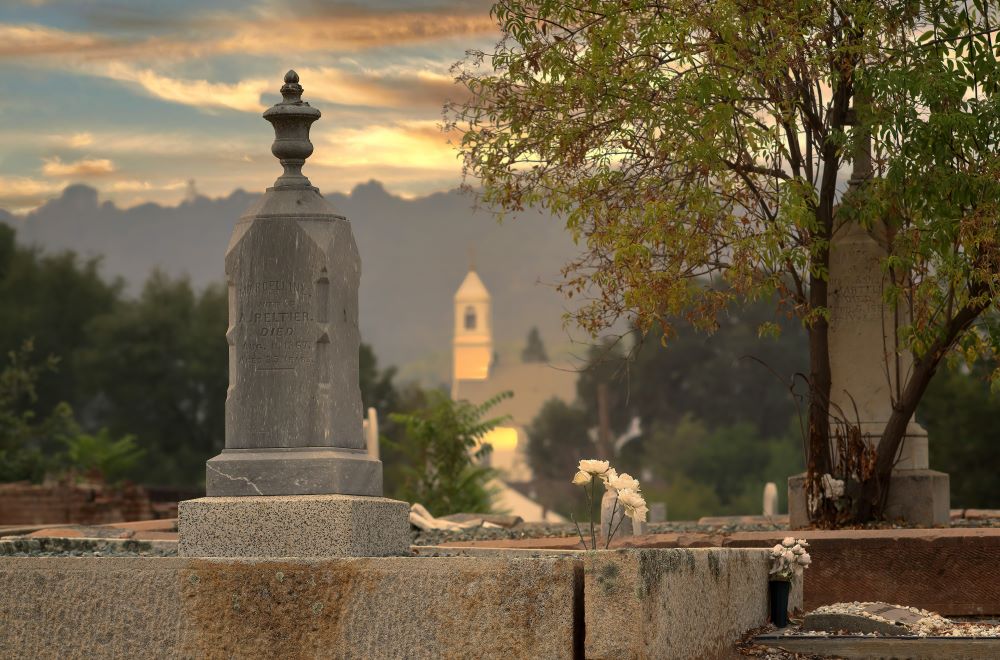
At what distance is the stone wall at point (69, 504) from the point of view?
2295 centimetres

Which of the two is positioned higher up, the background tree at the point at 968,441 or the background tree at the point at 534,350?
the background tree at the point at 534,350

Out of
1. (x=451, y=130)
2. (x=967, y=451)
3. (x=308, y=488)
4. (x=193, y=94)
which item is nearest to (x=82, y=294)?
(x=193, y=94)

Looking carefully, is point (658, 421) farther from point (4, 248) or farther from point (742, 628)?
point (742, 628)

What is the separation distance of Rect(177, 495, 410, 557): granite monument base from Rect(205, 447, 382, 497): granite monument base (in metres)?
0.13

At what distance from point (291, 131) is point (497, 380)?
12314cm

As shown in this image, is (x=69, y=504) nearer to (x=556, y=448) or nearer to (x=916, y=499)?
(x=916, y=499)

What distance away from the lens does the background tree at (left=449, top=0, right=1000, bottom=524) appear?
40.7ft

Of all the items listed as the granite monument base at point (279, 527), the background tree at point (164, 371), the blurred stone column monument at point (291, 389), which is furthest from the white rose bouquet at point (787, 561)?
the background tree at point (164, 371)

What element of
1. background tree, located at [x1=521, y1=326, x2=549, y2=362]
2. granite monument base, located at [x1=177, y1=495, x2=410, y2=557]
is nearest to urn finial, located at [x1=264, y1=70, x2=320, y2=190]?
granite monument base, located at [x1=177, y1=495, x2=410, y2=557]

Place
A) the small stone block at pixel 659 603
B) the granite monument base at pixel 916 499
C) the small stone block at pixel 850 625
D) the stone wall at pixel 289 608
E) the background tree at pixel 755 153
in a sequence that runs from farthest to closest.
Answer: the granite monument base at pixel 916 499 < the background tree at pixel 755 153 < the small stone block at pixel 850 625 < the stone wall at pixel 289 608 < the small stone block at pixel 659 603

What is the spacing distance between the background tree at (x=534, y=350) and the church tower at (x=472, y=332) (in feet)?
20.7

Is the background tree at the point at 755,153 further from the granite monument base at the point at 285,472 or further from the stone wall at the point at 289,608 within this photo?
the stone wall at the point at 289,608

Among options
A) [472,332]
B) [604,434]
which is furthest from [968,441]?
[472,332]

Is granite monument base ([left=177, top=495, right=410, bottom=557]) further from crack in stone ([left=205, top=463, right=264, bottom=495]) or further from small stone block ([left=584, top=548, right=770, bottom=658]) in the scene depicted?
small stone block ([left=584, top=548, right=770, bottom=658])
